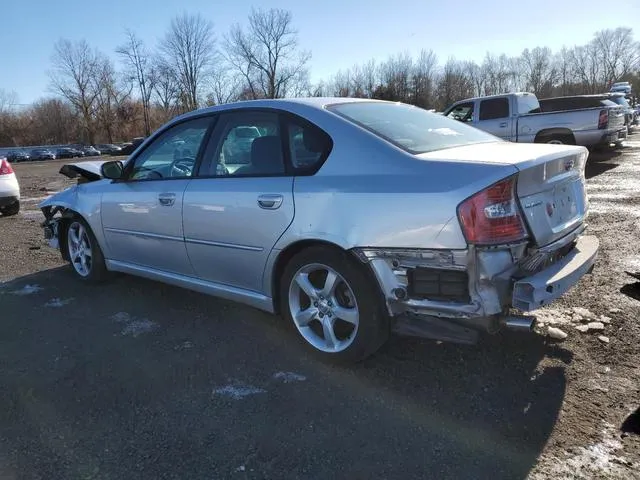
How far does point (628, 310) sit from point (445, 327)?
6.48 ft

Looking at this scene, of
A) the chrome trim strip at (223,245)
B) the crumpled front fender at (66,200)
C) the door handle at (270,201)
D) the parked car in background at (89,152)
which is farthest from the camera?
the parked car in background at (89,152)

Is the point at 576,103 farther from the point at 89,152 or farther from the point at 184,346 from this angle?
the point at 89,152

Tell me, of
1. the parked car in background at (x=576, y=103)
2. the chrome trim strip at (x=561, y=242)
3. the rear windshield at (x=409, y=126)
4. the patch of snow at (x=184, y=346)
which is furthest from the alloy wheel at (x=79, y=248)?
the parked car in background at (x=576, y=103)

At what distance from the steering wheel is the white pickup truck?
1102 cm

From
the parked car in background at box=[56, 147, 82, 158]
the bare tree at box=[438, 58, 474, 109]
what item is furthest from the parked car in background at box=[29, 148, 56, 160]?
the bare tree at box=[438, 58, 474, 109]

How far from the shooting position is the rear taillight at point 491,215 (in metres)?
2.56

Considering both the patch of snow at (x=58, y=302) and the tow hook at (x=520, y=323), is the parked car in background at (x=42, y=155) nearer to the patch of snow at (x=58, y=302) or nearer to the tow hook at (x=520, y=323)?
the patch of snow at (x=58, y=302)

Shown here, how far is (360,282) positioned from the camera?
9.69 ft

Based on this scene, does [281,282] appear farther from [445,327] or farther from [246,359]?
[445,327]

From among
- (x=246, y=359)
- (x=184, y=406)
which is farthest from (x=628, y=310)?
(x=184, y=406)

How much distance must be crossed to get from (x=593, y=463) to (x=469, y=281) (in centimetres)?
97

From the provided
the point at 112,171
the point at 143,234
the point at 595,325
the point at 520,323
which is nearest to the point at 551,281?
the point at 520,323

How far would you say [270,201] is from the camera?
3277mm

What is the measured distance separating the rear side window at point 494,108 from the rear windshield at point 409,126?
34.8ft
